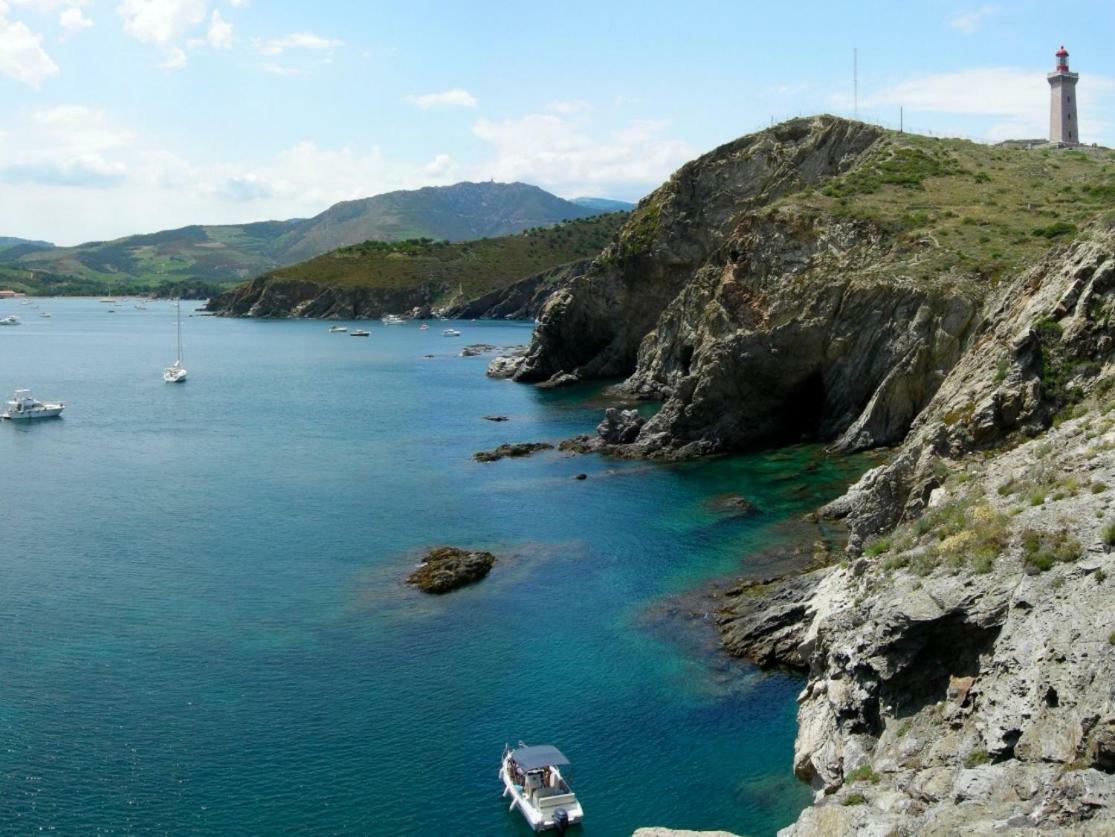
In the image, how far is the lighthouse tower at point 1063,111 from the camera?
392 feet

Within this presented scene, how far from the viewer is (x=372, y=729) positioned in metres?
35.6

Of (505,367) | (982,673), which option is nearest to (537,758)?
(982,673)

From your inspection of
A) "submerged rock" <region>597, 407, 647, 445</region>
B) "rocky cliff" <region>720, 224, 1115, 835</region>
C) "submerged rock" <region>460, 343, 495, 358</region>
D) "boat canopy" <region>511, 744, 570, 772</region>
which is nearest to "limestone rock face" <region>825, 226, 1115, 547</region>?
"rocky cliff" <region>720, 224, 1115, 835</region>

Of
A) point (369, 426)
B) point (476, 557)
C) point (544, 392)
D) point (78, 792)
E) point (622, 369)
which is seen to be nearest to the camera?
point (78, 792)

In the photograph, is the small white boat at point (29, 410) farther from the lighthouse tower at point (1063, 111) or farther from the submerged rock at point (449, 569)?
the lighthouse tower at point (1063, 111)

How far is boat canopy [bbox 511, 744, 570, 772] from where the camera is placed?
3103cm

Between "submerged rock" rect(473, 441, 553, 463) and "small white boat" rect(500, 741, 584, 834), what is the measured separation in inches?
1974

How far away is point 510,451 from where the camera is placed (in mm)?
83750

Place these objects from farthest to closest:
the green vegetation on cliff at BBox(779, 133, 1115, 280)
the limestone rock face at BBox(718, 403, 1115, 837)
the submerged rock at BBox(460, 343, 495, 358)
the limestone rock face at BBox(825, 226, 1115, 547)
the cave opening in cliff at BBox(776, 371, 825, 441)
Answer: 1. the submerged rock at BBox(460, 343, 495, 358)
2. the cave opening in cliff at BBox(776, 371, 825, 441)
3. the green vegetation on cliff at BBox(779, 133, 1115, 280)
4. the limestone rock face at BBox(825, 226, 1115, 547)
5. the limestone rock face at BBox(718, 403, 1115, 837)

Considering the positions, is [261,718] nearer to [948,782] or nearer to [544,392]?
[948,782]

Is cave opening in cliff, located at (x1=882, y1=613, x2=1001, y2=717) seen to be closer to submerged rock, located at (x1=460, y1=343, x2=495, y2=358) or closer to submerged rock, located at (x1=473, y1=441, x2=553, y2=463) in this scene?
submerged rock, located at (x1=473, y1=441, x2=553, y2=463)

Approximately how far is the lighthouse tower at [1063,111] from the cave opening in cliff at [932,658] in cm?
11526

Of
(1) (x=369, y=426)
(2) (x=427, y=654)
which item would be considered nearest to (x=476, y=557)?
(2) (x=427, y=654)

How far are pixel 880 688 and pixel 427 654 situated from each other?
21746mm
